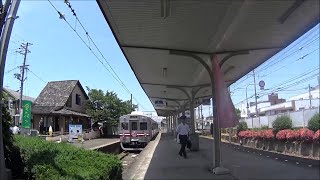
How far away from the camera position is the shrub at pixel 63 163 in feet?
28.6

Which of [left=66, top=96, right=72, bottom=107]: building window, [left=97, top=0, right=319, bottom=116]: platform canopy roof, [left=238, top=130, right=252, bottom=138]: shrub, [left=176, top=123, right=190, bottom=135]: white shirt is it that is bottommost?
[left=238, top=130, right=252, bottom=138]: shrub

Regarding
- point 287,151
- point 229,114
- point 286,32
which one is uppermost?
point 286,32

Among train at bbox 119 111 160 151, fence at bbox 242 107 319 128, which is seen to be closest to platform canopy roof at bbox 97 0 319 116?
fence at bbox 242 107 319 128

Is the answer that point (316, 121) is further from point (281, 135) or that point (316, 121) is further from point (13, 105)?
point (13, 105)

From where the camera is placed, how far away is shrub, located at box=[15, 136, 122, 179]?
28.6 ft

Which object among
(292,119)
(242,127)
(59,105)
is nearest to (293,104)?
(242,127)

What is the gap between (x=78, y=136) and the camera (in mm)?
34062

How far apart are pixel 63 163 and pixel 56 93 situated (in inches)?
1852

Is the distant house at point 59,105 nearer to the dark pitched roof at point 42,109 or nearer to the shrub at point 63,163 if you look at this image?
the dark pitched roof at point 42,109

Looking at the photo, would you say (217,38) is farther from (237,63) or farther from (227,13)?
(237,63)

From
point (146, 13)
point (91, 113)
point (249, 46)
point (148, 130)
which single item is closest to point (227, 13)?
point (146, 13)

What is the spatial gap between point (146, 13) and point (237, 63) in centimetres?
823

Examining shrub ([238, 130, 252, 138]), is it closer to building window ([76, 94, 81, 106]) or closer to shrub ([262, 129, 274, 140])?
shrub ([262, 129, 274, 140])

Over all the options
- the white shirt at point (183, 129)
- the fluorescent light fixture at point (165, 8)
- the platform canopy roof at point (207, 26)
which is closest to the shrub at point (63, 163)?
the platform canopy roof at point (207, 26)
